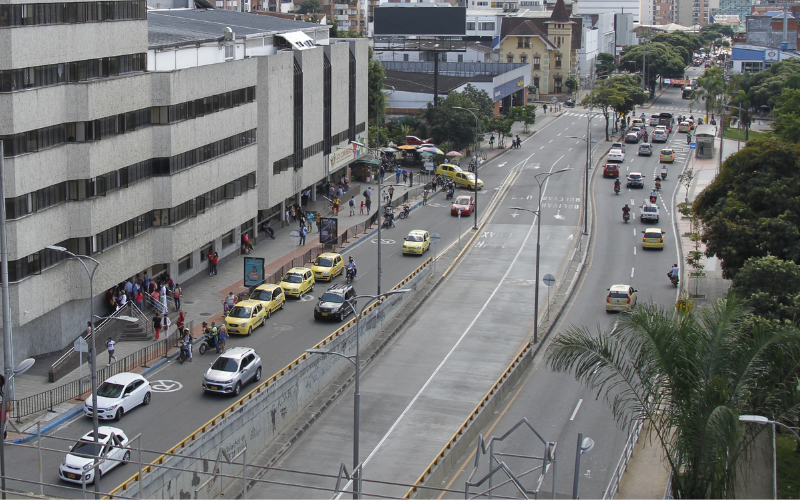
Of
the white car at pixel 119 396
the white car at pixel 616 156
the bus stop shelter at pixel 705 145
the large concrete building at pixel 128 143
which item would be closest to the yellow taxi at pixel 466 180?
the white car at pixel 616 156

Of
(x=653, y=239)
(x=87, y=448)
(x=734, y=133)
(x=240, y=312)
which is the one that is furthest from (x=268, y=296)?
(x=734, y=133)

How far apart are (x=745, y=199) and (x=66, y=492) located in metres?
37.1

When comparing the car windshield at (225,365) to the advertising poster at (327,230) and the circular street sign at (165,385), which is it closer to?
the circular street sign at (165,385)

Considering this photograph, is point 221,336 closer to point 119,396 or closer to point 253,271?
point 253,271

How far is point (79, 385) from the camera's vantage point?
38.8m

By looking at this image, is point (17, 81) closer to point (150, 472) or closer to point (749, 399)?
point (150, 472)

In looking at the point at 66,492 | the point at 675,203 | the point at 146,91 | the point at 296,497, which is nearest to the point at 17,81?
the point at 146,91

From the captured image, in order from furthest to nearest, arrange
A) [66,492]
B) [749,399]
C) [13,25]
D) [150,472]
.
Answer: [13,25] < [66,492] < [150,472] < [749,399]

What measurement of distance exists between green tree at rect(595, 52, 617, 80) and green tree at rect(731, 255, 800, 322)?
13819 centimetres

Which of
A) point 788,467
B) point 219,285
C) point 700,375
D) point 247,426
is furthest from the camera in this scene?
point 219,285

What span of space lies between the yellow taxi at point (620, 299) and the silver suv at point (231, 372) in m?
20.6

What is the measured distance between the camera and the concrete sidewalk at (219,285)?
123 feet

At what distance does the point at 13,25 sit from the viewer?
127 ft

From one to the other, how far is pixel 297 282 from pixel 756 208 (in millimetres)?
24030
